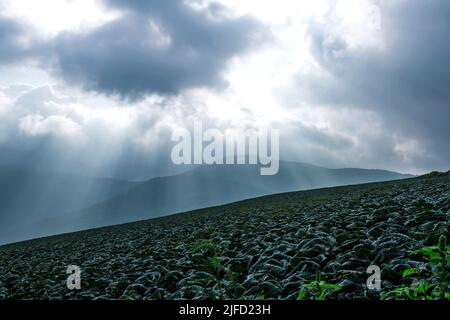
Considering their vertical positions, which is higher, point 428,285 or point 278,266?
point 428,285

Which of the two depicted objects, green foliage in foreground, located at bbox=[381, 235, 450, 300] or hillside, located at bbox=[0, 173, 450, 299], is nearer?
green foliage in foreground, located at bbox=[381, 235, 450, 300]

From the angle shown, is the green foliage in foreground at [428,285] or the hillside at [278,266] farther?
the hillside at [278,266]

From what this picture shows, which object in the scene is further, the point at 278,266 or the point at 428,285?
the point at 278,266

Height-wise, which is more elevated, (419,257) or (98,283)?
(419,257)

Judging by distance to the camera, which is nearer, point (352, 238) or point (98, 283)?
point (352, 238)

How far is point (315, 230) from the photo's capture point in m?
14.6

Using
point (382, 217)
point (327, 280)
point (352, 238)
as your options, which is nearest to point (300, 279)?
point (327, 280)
